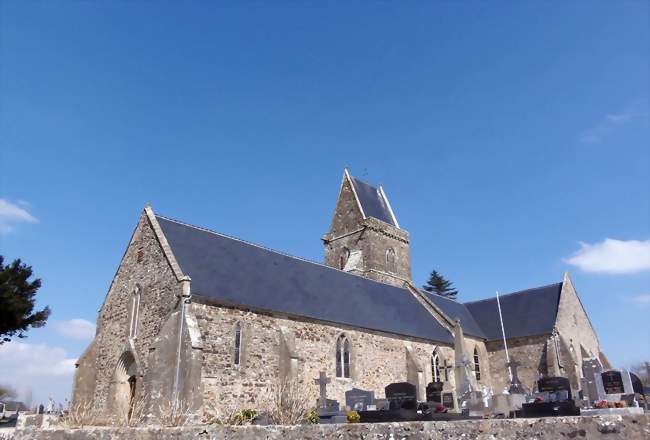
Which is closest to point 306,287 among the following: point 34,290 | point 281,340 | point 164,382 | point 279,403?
point 281,340

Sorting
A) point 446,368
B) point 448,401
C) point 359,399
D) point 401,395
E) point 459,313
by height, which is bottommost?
point 448,401

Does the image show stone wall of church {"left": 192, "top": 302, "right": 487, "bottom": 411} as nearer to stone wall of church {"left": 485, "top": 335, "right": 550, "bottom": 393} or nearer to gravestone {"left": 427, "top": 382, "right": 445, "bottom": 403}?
gravestone {"left": 427, "top": 382, "right": 445, "bottom": 403}

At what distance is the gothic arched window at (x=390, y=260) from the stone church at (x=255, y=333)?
3421 mm

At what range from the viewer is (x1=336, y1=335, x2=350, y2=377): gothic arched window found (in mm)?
22906

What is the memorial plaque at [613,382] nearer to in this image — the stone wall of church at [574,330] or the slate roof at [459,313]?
the stone wall of church at [574,330]

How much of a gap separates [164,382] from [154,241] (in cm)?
672

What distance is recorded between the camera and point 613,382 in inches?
603

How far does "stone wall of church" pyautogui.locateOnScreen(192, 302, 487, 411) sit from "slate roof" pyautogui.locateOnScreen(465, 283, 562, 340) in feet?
36.2

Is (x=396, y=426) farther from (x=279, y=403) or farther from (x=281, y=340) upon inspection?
(x=281, y=340)

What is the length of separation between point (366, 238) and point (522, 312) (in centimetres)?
1300

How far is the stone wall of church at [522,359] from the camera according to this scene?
32.2 m

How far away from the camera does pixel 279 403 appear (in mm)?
6309

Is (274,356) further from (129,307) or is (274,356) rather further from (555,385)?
(555,385)

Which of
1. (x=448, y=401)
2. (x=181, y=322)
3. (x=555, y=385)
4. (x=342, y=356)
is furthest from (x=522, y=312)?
(x=181, y=322)
